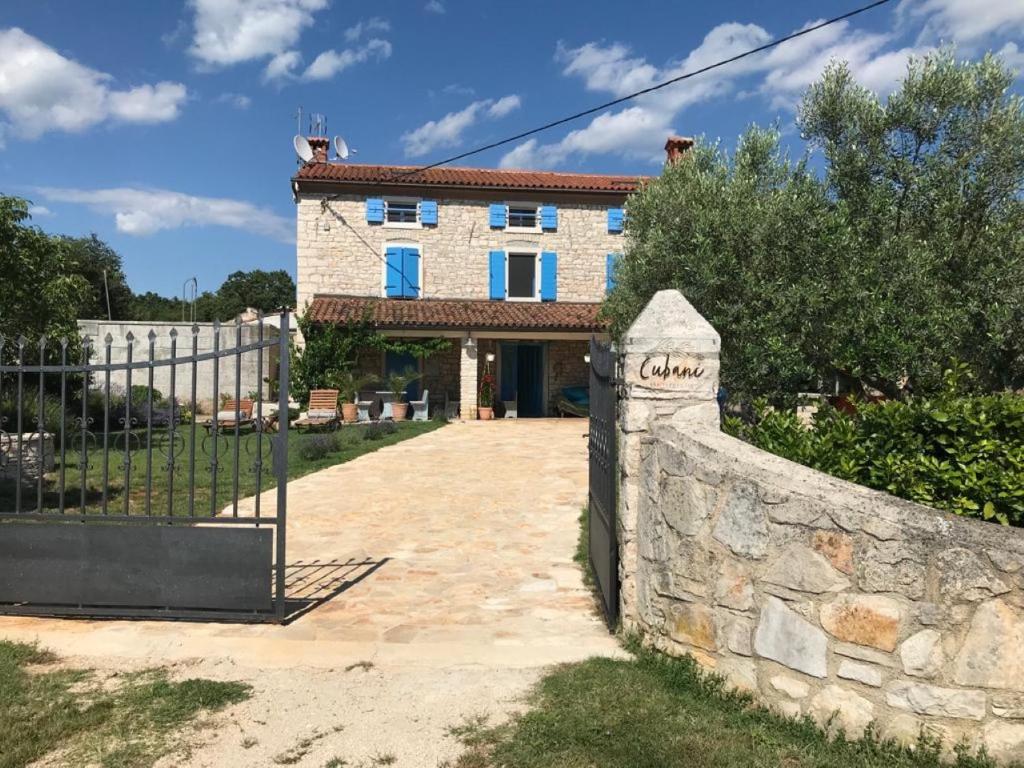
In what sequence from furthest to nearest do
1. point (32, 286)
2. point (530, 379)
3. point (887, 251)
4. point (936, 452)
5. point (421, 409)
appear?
point (530, 379), point (421, 409), point (32, 286), point (887, 251), point (936, 452)

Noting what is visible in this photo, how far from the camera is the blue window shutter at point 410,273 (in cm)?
1977

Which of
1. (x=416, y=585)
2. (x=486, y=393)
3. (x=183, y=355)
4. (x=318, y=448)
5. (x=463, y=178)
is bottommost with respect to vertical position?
(x=416, y=585)

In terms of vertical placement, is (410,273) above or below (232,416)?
above

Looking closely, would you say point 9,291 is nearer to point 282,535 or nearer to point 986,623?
point 282,535

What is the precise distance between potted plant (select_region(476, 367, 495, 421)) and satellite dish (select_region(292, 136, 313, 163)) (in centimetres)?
854

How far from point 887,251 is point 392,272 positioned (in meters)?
15.4

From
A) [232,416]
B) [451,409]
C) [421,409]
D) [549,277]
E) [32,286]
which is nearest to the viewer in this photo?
[32,286]

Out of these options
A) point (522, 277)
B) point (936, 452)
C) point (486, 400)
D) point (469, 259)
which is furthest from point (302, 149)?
point (936, 452)

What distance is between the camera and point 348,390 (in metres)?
18.0

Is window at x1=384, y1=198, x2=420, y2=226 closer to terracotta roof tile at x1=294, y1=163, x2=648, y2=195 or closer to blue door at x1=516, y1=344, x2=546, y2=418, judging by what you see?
terracotta roof tile at x1=294, y1=163, x2=648, y2=195

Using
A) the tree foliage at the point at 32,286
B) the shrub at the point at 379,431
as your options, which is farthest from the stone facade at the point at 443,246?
the tree foliage at the point at 32,286

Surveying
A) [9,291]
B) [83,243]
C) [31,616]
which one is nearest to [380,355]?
[9,291]

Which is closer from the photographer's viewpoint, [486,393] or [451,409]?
[486,393]

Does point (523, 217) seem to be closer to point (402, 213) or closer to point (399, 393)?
point (402, 213)
